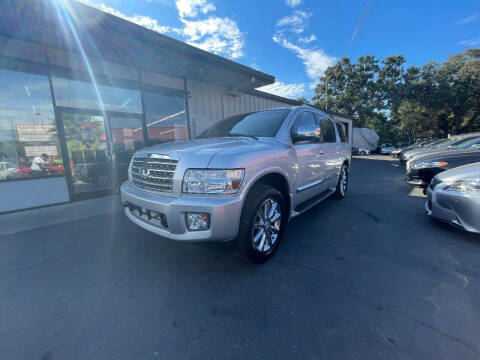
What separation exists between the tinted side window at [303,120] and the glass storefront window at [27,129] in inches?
220

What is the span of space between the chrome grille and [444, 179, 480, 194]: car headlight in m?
3.88

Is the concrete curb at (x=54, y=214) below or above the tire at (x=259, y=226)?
below

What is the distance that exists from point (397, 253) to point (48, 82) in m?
7.58

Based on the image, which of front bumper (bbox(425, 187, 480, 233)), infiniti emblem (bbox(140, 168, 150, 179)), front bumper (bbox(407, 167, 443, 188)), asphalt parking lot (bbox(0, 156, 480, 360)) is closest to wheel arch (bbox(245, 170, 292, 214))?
asphalt parking lot (bbox(0, 156, 480, 360))

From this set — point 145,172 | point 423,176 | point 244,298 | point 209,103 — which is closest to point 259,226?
point 244,298

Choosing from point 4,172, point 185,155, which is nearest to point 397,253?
point 185,155

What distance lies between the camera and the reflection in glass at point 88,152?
5.28m

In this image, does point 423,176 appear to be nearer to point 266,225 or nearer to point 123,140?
point 266,225

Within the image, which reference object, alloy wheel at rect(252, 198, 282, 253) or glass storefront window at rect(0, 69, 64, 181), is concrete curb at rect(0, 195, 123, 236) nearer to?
glass storefront window at rect(0, 69, 64, 181)

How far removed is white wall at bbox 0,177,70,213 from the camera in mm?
4422

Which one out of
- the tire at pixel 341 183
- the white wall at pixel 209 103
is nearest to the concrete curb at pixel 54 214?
the white wall at pixel 209 103

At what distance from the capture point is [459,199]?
9.36ft

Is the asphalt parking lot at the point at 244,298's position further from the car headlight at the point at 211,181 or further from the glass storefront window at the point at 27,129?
the glass storefront window at the point at 27,129

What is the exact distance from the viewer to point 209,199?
1.90 metres
